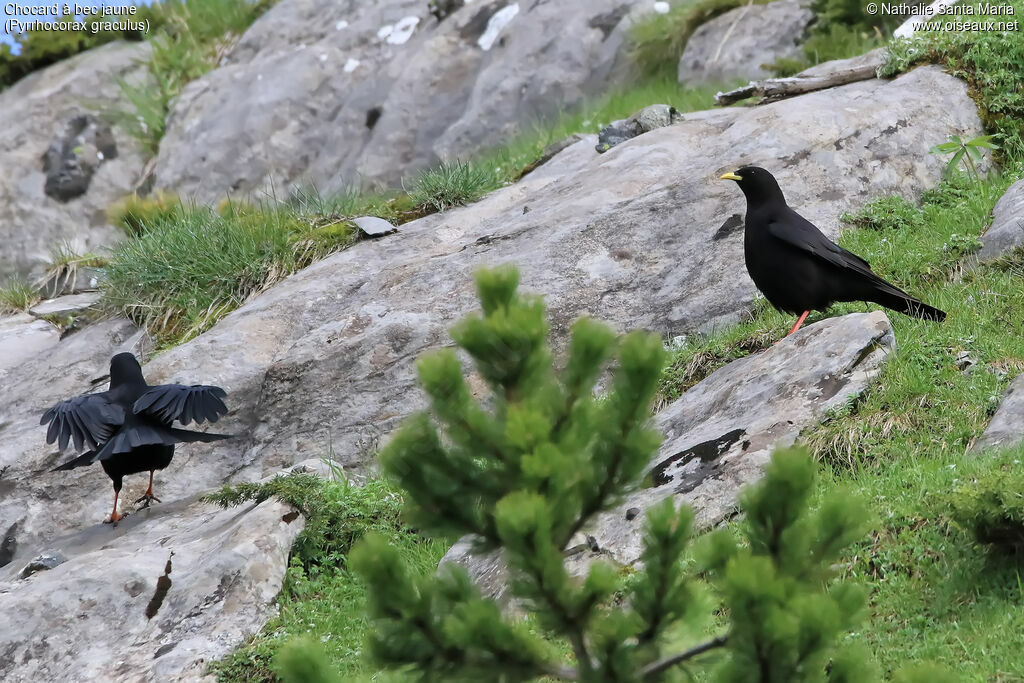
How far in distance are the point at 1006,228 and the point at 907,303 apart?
126 centimetres

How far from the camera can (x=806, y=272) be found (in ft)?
21.1

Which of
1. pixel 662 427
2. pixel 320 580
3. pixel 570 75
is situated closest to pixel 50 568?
pixel 320 580

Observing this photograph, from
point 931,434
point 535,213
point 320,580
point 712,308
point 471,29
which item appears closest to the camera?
point 931,434

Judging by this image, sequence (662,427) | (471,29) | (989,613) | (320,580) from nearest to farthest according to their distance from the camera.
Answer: (989,613) < (320,580) < (662,427) < (471,29)

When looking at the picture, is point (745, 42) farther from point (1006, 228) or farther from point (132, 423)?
point (132, 423)

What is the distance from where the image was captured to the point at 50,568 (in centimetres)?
617

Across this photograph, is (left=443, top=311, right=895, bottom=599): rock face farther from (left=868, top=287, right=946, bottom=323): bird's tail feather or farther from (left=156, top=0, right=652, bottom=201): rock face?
(left=156, top=0, right=652, bottom=201): rock face

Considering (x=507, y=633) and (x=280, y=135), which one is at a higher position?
(x=507, y=633)

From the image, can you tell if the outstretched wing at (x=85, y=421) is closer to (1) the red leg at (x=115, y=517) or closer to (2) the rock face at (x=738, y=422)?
(1) the red leg at (x=115, y=517)

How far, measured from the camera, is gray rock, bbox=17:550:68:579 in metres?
6.22

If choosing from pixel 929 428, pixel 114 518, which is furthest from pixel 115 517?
pixel 929 428

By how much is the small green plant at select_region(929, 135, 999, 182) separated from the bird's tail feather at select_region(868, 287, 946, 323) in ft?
7.07

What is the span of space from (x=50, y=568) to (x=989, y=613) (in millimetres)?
4845

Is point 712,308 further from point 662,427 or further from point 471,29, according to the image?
point 471,29
